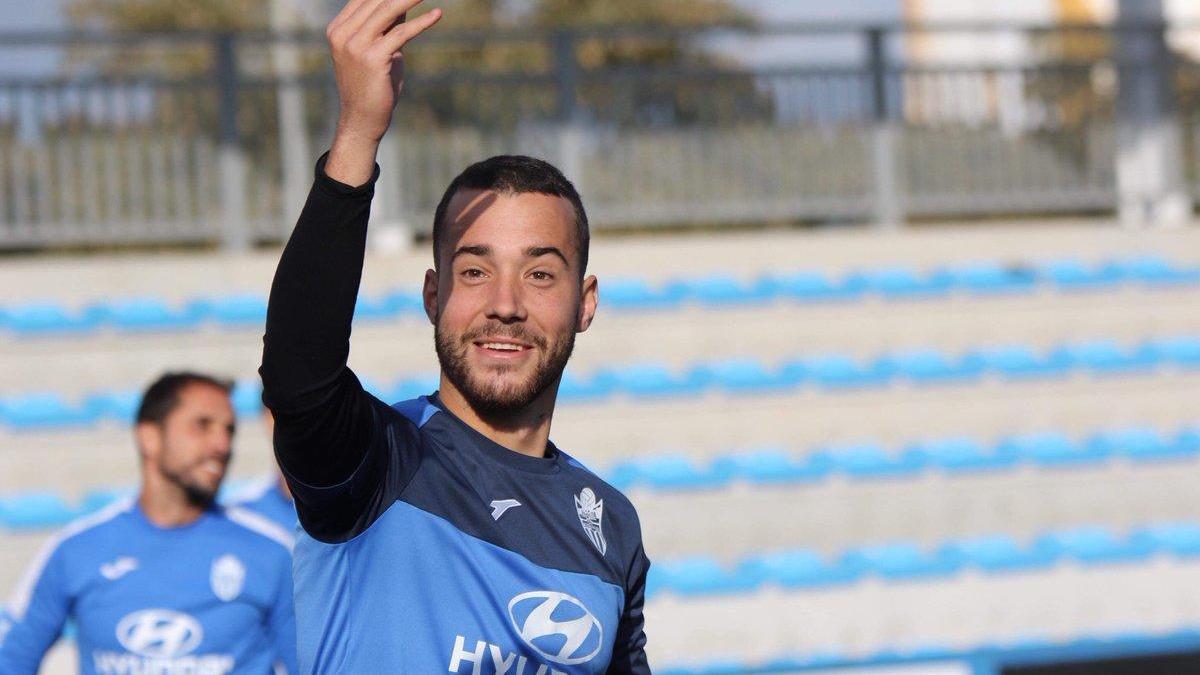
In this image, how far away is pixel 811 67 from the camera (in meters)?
12.2

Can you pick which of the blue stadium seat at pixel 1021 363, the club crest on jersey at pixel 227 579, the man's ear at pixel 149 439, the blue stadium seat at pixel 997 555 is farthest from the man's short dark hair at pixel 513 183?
the blue stadium seat at pixel 1021 363

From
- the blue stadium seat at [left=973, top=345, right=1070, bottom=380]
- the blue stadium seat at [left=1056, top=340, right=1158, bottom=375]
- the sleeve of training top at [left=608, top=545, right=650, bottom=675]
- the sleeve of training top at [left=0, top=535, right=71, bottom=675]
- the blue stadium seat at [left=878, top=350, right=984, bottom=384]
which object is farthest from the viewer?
the blue stadium seat at [left=1056, top=340, right=1158, bottom=375]

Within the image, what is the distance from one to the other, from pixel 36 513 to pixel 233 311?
2182 millimetres

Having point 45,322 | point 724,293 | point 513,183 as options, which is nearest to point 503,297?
point 513,183

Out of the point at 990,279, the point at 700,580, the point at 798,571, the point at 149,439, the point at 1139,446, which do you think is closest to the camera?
the point at 149,439

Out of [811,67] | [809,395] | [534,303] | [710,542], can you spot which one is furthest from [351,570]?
[811,67]

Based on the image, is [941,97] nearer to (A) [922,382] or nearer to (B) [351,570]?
(A) [922,382]

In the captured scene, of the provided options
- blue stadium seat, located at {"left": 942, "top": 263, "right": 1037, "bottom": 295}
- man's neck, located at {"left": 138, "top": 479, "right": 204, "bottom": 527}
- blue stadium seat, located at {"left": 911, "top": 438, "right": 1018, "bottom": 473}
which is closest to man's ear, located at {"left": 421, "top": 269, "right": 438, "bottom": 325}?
man's neck, located at {"left": 138, "top": 479, "right": 204, "bottom": 527}

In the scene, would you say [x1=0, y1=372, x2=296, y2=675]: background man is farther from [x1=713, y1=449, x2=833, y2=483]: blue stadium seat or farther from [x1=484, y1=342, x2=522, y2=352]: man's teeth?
[x1=713, y1=449, x2=833, y2=483]: blue stadium seat

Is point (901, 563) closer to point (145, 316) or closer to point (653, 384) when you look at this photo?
point (653, 384)

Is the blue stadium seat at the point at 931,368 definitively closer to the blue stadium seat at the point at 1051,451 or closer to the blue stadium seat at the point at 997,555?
the blue stadium seat at the point at 1051,451

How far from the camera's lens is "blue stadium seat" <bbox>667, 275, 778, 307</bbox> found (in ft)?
34.7

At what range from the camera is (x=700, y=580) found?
813cm

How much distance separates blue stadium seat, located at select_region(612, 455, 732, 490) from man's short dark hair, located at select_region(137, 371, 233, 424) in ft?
13.9
